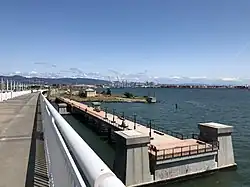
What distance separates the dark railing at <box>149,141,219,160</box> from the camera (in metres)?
19.4

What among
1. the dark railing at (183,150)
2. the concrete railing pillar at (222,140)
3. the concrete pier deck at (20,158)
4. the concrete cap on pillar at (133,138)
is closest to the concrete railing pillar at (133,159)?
the concrete cap on pillar at (133,138)

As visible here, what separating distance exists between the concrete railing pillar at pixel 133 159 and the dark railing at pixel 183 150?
4.10 feet

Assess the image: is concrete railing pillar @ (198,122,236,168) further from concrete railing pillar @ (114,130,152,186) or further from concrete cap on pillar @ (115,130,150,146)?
concrete cap on pillar @ (115,130,150,146)

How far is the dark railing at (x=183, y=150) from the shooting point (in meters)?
19.4

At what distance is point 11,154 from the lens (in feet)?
22.4

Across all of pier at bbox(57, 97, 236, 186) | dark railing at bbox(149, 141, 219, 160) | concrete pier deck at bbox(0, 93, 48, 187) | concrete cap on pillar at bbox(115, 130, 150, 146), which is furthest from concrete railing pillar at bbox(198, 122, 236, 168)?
concrete pier deck at bbox(0, 93, 48, 187)

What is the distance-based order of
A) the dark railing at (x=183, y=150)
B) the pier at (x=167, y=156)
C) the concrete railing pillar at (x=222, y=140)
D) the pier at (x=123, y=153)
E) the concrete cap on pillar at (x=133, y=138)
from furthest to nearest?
the concrete railing pillar at (x=222, y=140) → the dark railing at (x=183, y=150) → the pier at (x=167, y=156) → the concrete cap on pillar at (x=133, y=138) → the pier at (x=123, y=153)

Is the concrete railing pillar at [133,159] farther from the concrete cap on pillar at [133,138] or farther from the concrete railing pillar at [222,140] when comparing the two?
the concrete railing pillar at [222,140]

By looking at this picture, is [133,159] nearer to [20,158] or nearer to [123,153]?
[123,153]

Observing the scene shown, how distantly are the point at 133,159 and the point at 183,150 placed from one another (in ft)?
15.4

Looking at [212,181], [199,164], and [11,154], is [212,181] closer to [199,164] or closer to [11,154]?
[199,164]

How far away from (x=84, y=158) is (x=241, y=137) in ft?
128

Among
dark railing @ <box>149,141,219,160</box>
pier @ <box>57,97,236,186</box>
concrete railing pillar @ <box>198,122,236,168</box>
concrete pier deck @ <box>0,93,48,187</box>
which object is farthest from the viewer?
concrete railing pillar @ <box>198,122,236,168</box>

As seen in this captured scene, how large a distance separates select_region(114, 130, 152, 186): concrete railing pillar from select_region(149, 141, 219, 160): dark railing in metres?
1.25
